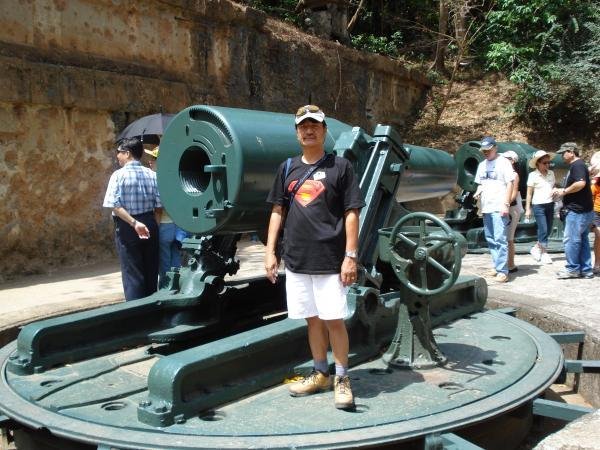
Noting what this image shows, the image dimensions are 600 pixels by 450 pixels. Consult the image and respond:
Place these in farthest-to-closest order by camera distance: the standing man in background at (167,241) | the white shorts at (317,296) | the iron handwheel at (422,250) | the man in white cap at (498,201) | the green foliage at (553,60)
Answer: the green foliage at (553,60) < the man in white cap at (498,201) < the standing man in background at (167,241) < the iron handwheel at (422,250) < the white shorts at (317,296)

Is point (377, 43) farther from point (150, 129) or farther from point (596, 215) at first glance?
point (150, 129)

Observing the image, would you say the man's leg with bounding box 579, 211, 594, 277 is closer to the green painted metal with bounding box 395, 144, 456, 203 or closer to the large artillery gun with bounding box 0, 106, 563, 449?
the green painted metal with bounding box 395, 144, 456, 203

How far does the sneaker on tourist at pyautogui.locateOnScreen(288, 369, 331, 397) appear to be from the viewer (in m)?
3.38

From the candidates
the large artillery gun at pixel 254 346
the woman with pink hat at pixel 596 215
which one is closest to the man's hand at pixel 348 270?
the large artillery gun at pixel 254 346

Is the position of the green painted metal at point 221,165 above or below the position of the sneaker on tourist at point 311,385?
above

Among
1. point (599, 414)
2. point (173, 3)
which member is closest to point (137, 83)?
point (173, 3)

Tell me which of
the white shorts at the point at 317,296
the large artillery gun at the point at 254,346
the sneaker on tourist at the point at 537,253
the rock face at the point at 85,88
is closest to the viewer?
the large artillery gun at the point at 254,346

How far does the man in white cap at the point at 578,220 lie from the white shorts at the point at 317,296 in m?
4.61

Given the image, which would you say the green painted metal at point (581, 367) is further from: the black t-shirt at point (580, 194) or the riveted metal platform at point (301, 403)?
the black t-shirt at point (580, 194)

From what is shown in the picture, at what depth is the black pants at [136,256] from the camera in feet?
16.5

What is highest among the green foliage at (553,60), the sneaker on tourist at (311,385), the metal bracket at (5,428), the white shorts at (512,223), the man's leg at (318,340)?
the green foliage at (553,60)

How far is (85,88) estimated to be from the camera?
338 inches

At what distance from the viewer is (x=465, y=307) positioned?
4992 millimetres

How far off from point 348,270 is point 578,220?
4768 mm
